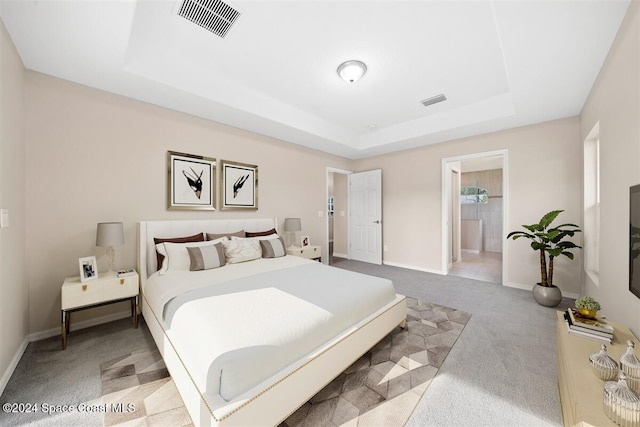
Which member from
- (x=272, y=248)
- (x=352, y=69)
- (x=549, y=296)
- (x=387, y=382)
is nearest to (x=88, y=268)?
(x=272, y=248)

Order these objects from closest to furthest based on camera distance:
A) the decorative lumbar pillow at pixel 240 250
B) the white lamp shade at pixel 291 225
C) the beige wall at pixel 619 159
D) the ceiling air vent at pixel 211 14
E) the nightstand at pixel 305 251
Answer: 1. the beige wall at pixel 619 159
2. the ceiling air vent at pixel 211 14
3. the decorative lumbar pillow at pixel 240 250
4. the nightstand at pixel 305 251
5. the white lamp shade at pixel 291 225

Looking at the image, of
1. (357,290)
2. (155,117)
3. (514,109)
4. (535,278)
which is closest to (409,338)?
(357,290)

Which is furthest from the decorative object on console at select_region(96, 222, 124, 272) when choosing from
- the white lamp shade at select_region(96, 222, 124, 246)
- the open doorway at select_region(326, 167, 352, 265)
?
the open doorway at select_region(326, 167, 352, 265)

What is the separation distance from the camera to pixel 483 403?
1578mm

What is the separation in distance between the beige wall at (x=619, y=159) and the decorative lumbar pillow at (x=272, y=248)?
3149 millimetres

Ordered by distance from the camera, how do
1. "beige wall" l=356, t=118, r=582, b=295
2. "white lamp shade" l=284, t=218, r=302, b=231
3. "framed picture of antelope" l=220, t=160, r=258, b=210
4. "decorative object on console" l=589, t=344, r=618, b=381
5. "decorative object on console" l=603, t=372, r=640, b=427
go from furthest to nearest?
"white lamp shade" l=284, t=218, r=302, b=231 → "framed picture of antelope" l=220, t=160, r=258, b=210 → "beige wall" l=356, t=118, r=582, b=295 → "decorative object on console" l=589, t=344, r=618, b=381 → "decorative object on console" l=603, t=372, r=640, b=427

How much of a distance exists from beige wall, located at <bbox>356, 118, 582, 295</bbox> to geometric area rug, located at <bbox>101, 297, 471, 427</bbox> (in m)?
2.43

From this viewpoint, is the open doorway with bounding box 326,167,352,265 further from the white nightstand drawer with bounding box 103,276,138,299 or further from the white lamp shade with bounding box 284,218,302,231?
the white nightstand drawer with bounding box 103,276,138,299

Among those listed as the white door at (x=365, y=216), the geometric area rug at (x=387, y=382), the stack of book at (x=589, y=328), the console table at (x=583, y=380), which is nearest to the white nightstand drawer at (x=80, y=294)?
the geometric area rug at (x=387, y=382)

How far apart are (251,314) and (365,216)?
14.4 ft

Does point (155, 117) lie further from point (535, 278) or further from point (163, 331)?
point (535, 278)

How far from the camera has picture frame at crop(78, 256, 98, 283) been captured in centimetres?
231

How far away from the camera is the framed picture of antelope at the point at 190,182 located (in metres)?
3.12

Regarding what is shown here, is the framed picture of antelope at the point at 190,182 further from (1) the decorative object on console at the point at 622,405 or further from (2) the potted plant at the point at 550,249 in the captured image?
(2) the potted plant at the point at 550,249
